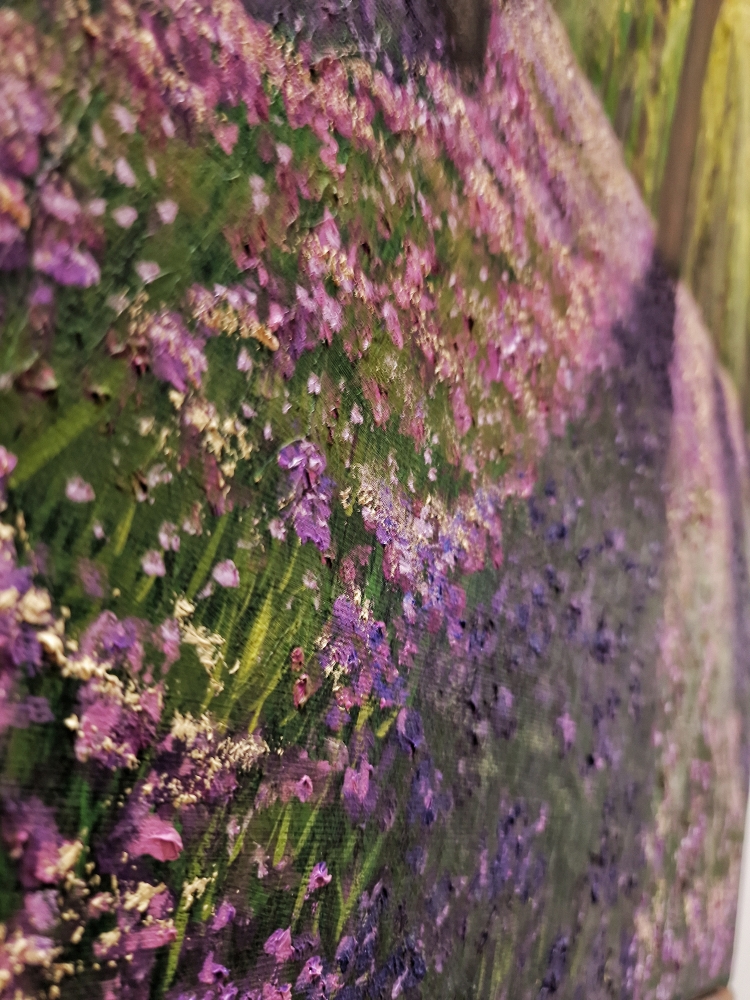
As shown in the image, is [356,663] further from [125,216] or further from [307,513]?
[125,216]

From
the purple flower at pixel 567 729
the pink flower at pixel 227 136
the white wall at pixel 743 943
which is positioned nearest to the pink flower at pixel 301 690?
the pink flower at pixel 227 136

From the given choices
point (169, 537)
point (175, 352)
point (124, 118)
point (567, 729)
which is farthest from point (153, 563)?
point (567, 729)

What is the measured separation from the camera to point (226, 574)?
0.55 metres

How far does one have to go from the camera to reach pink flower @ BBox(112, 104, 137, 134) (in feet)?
1.56

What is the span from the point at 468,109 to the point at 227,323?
0.42 meters

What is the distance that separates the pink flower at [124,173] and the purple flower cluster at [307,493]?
19 cm

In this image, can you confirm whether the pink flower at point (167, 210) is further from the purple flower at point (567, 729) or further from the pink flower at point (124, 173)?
the purple flower at point (567, 729)

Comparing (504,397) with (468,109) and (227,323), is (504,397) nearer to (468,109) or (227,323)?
(468,109)

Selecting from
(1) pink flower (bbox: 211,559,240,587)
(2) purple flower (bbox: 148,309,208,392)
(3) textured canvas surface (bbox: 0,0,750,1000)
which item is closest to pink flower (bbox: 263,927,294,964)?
(3) textured canvas surface (bbox: 0,0,750,1000)

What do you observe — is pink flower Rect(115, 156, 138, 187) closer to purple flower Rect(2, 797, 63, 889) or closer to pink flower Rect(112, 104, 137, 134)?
pink flower Rect(112, 104, 137, 134)

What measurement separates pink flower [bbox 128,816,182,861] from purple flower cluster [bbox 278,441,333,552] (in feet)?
→ 0.68

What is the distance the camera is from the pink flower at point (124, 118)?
1.56ft

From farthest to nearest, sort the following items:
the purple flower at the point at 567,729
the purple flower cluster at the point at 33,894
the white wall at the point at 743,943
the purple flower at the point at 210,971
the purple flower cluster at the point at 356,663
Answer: the white wall at the point at 743,943 → the purple flower at the point at 567,729 → the purple flower cluster at the point at 356,663 → the purple flower at the point at 210,971 → the purple flower cluster at the point at 33,894

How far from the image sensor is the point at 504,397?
2.93 ft
